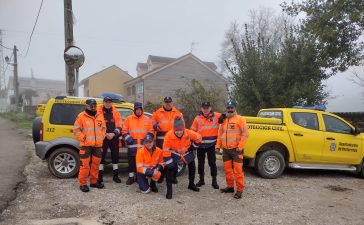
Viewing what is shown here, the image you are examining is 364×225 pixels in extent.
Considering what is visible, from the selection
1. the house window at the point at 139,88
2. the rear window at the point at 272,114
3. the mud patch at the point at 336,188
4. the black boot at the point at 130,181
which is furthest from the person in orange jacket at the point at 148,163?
the house window at the point at 139,88

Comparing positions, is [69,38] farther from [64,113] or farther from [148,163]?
[148,163]

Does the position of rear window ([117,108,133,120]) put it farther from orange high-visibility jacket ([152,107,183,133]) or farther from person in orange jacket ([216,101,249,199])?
person in orange jacket ([216,101,249,199])

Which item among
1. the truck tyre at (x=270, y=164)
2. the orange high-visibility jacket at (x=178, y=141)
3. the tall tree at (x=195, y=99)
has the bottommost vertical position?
the truck tyre at (x=270, y=164)

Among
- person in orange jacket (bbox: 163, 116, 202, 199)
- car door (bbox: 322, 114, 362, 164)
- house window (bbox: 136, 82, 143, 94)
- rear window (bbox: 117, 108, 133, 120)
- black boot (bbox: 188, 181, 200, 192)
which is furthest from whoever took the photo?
house window (bbox: 136, 82, 143, 94)

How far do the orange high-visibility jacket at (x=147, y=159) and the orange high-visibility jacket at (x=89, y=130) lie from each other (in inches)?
33.6

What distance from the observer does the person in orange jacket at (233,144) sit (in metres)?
6.30

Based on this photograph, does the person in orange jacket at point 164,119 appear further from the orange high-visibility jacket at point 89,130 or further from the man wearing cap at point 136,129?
the orange high-visibility jacket at point 89,130

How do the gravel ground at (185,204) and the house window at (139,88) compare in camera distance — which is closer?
the gravel ground at (185,204)

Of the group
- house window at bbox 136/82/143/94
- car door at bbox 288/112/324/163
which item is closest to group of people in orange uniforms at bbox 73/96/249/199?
car door at bbox 288/112/324/163

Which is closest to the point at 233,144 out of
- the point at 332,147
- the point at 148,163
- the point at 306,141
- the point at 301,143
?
the point at 148,163

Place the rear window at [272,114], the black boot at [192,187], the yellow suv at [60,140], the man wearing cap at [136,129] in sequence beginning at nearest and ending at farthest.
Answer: the black boot at [192,187]
the man wearing cap at [136,129]
the yellow suv at [60,140]
the rear window at [272,114]

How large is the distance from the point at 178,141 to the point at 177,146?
0.10 m

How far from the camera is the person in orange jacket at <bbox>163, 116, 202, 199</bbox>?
6.23 metres

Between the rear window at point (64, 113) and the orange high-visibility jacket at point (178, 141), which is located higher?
the rear window at point (64, 113)
